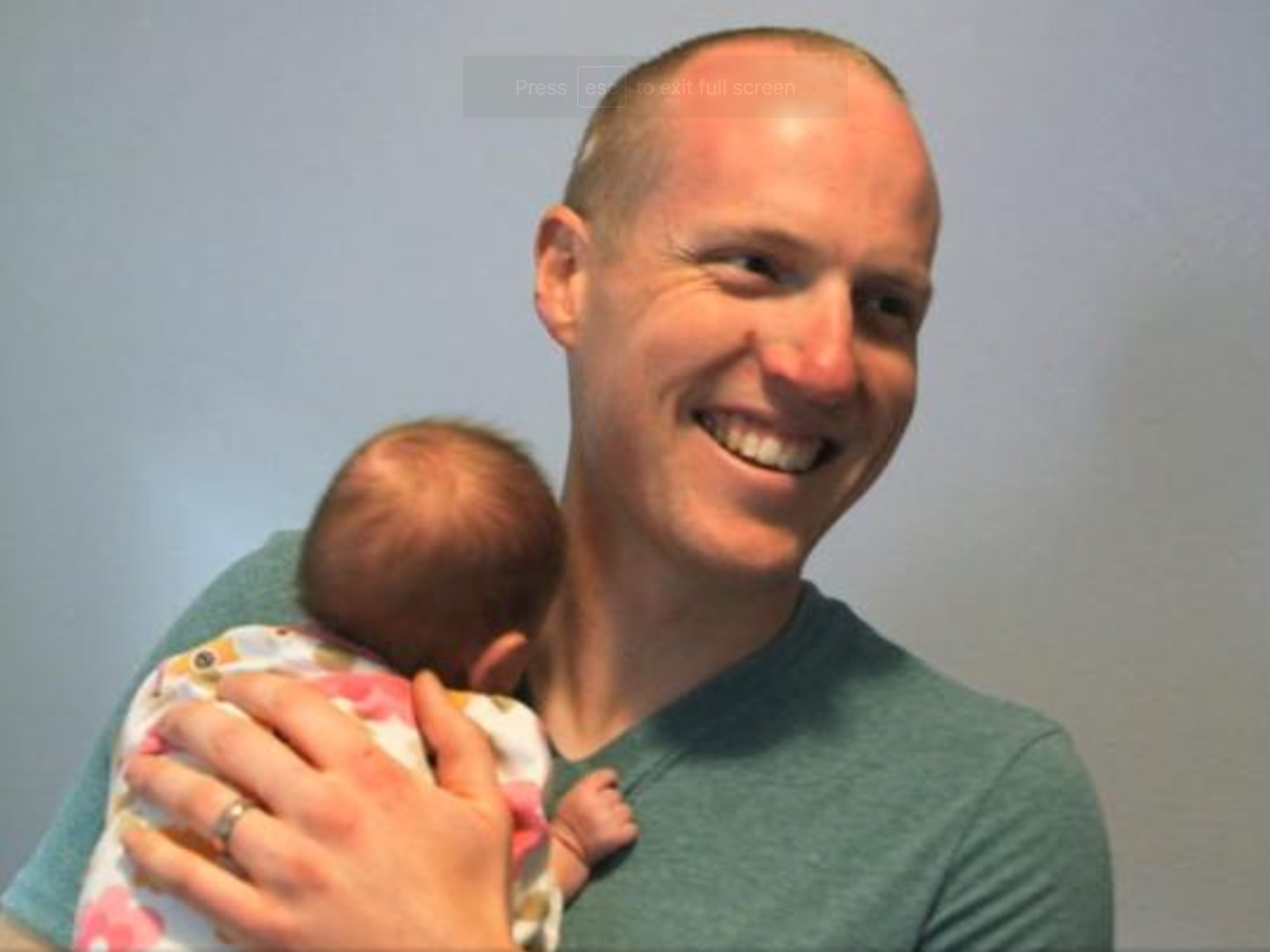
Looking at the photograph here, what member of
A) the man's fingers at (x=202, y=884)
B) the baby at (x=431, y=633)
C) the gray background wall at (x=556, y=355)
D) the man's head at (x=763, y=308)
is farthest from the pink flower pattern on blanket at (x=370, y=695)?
the gray background wall at (x=556, y=355)

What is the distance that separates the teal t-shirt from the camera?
0.79m

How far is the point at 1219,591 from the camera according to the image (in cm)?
127

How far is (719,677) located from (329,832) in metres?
0.32

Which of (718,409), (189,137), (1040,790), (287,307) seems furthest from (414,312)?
(1040,790)

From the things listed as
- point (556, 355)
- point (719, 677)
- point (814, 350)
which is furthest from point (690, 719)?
point (556, 355)

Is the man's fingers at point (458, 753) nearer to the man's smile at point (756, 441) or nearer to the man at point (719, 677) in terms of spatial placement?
the man at point (719, 677)

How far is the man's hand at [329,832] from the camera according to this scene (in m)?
0.68

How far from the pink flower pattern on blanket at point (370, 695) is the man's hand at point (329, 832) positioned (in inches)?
0.9

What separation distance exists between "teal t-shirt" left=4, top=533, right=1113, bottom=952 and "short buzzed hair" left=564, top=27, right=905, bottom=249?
0.35 m

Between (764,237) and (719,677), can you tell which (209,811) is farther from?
(764,237)

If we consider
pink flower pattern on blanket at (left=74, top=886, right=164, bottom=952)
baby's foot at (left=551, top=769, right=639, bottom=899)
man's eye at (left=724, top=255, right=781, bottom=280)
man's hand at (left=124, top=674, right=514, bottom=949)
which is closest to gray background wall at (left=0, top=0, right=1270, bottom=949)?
man's eye at (left=724, top=255, right=781, bottom=280)

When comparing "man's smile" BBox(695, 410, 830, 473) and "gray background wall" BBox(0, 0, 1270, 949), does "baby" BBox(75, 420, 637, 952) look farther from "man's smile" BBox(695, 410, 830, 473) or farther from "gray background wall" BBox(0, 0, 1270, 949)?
"gray background wall" BBox(0, 0, 1270, 949)

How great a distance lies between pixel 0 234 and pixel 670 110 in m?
1.28

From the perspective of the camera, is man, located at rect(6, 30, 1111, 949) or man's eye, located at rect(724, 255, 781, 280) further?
man's eye, located at rect(724, 255, 781, 280)
